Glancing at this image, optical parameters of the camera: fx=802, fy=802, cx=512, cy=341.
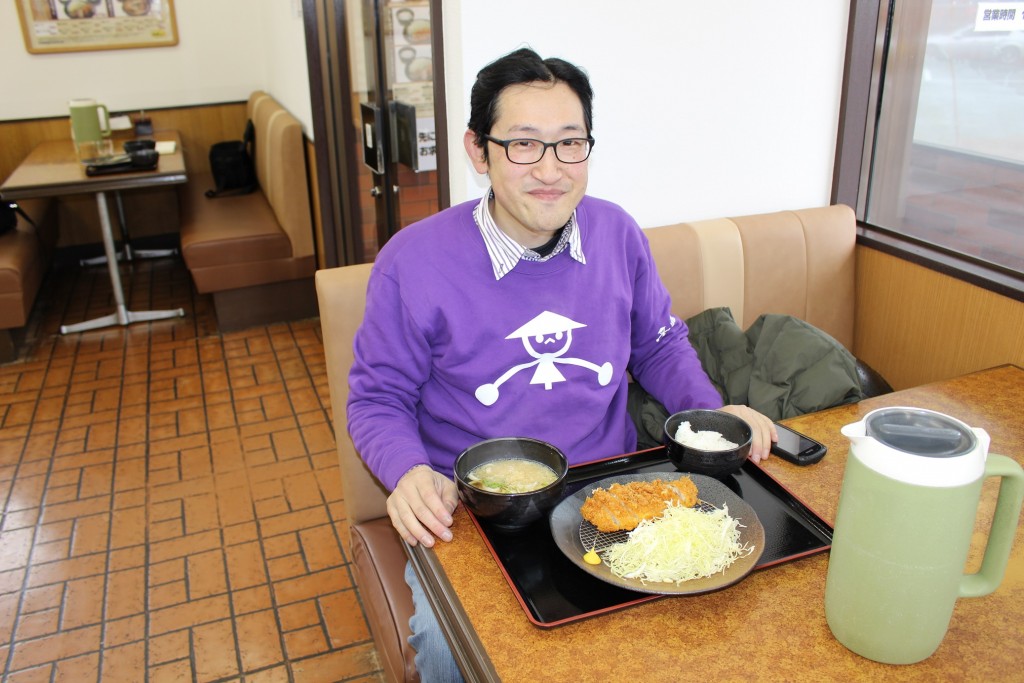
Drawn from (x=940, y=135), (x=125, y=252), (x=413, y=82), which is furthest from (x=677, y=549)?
A: (x=125, y=252)

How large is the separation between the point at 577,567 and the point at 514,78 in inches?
34.7

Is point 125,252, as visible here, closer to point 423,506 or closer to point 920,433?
point 423,506

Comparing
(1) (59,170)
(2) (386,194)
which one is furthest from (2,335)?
(2) (386,194)

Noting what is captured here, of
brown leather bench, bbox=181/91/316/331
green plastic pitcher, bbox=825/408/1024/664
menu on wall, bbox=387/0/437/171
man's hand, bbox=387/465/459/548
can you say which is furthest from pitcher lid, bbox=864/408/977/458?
brown leather bench, bbox=181/91/316/331

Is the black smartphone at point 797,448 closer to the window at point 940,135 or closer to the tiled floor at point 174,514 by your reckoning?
the window at point 940,135

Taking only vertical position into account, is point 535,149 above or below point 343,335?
above

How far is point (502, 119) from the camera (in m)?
1.49

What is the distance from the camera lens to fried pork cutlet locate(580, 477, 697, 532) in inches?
45.1

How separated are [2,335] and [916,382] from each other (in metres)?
3.96

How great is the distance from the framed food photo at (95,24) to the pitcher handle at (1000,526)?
569 centimetres

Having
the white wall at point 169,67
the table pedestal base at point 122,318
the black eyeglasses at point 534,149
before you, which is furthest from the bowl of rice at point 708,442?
the white wall at point 169,67

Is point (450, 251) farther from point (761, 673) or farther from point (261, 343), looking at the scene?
point (261, 343)

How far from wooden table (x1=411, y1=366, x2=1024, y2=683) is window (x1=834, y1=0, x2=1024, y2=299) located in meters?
1.24

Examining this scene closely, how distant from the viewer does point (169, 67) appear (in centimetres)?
541
